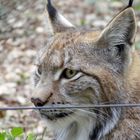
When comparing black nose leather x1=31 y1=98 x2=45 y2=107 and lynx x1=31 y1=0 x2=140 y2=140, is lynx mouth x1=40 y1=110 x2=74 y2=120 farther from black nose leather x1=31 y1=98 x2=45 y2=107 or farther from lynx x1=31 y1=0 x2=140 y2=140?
black nose leather x1=31 y1=98 x2=45 y2=107

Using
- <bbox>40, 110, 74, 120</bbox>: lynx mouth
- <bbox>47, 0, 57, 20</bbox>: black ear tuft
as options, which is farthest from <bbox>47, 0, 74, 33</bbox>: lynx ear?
<bbox>40, 110, 74, 120</bbox>: lynx mouth

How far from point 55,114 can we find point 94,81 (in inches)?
15.7

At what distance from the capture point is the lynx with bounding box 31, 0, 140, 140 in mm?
5066

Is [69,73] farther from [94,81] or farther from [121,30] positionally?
[121,30]

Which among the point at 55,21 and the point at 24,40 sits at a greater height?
the point at 55,21

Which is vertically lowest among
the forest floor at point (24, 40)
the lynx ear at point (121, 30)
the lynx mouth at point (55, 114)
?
the forest floor at point (24, 40)

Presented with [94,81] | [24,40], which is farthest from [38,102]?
[24,40]

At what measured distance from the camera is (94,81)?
5109 millimetres

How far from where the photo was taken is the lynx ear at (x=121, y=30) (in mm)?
5020

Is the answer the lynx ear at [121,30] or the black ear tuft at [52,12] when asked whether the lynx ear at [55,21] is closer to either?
the black ear tuft at [52,12]

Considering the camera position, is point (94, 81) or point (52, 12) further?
point (52, 12)

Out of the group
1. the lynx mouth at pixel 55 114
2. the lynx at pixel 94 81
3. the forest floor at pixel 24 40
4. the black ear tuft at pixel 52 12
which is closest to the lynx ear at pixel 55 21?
the black ear tuft at pixel 52 12

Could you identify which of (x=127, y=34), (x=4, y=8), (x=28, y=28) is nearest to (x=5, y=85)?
(x=28, y=28)

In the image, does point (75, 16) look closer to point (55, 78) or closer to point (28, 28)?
point (28, 28)
